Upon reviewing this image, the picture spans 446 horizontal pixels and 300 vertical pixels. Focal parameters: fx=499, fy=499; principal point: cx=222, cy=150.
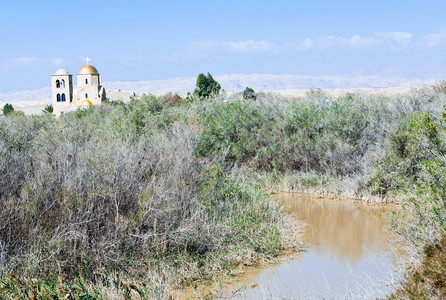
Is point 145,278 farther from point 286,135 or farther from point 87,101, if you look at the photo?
point 87,101

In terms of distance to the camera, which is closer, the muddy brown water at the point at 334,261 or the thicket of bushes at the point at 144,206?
the thicket of bushes at the point at 144,206

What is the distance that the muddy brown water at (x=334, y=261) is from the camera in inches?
314

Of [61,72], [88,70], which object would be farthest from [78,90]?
[61,72]

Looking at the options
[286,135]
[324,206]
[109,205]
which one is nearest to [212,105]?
[286,135]

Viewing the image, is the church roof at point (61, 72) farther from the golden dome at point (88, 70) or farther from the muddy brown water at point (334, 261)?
the muddy brown water at point (334, 261)

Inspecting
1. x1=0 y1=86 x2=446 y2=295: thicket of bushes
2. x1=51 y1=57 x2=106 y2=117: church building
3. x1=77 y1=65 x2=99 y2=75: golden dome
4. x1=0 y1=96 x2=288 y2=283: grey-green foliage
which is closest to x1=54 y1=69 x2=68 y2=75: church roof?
x1=51 y1=57 x2=106 y2=117: church building

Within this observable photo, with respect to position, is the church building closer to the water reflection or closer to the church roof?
the church roof

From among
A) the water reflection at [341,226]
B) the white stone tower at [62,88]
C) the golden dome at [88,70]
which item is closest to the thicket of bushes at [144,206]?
the water reflection at [341,226]

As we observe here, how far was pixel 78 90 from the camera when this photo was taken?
197 feet

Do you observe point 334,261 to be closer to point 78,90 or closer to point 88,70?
point 78,90

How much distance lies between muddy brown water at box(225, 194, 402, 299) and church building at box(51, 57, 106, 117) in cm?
4392

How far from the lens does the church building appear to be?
2338 inches

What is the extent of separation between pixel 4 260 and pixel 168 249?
3010 mm

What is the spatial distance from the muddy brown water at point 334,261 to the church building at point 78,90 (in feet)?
144
